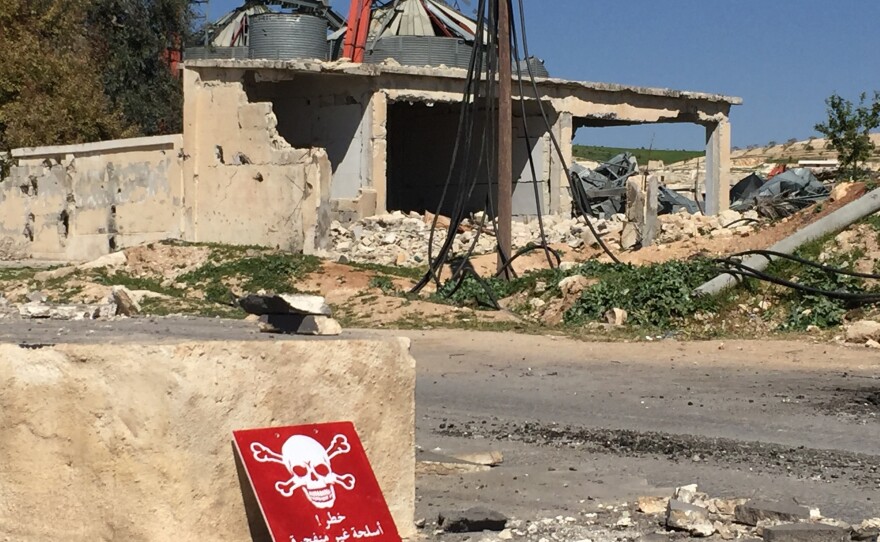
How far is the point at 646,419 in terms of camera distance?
910 centimetres

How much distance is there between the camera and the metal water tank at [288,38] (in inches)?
1121

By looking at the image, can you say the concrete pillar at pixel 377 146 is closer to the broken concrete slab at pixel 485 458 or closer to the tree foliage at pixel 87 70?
the tree foliage at pixel 87 70

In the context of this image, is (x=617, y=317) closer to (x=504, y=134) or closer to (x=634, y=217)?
(x=504, y=134)

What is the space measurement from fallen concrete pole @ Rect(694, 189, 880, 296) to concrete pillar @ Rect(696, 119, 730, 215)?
1289 cm

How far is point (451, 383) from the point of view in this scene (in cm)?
1114

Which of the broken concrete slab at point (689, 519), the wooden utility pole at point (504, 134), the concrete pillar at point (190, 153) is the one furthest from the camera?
the concrete pillar at point (190, 153)

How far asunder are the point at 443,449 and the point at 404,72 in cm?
1713

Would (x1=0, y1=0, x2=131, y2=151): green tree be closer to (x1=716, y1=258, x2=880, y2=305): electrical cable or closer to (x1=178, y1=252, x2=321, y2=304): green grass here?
(x1=178, y1=252, x2=321, y2=304): green grass

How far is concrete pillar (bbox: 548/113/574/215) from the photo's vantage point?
26547 mm

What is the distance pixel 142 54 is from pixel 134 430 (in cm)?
3775

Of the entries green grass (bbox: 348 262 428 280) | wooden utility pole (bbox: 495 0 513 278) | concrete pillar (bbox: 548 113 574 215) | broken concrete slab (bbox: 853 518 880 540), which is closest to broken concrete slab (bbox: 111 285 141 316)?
green grass (bbox: 348 262 428 280)

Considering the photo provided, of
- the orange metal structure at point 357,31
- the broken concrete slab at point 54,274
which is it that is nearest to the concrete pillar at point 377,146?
the broken concrete slab at point 54,274

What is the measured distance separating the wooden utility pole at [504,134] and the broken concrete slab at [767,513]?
12.4m

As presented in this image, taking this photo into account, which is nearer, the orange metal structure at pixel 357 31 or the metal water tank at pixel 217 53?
the orange metal structure at pixel 357 31
